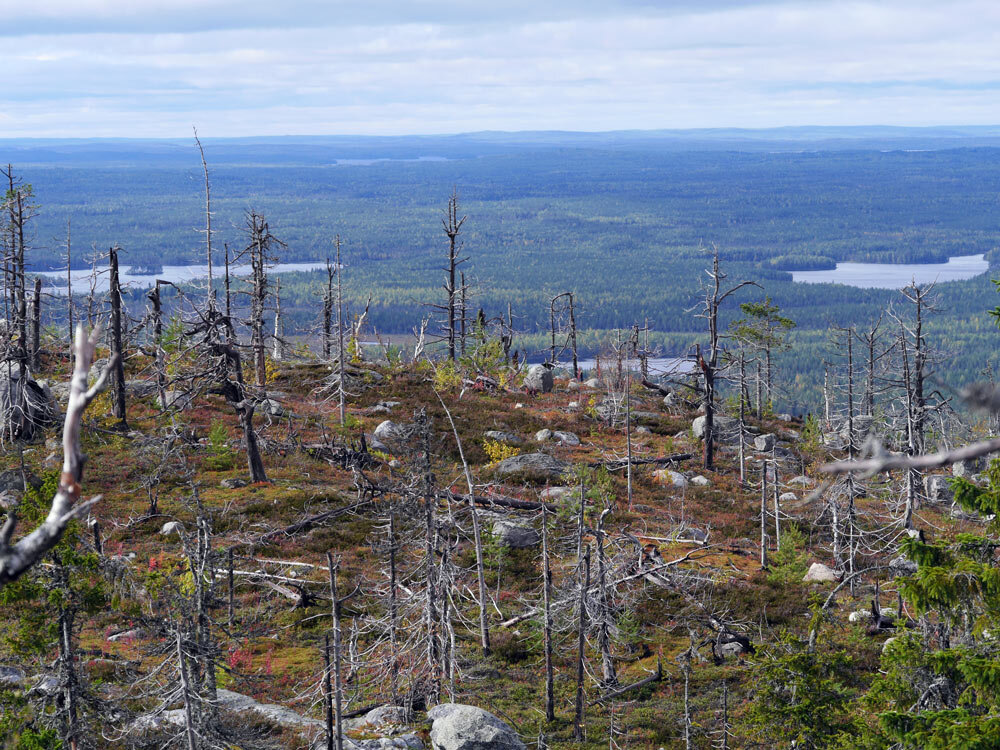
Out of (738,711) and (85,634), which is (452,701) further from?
(85,634)

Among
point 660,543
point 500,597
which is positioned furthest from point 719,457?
point 500,597

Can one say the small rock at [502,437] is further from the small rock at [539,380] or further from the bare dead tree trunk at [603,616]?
the bare dead tree trunk at [603,616]

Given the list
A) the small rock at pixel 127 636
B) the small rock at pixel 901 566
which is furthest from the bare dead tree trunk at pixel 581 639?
the small rock at pixel 901 566

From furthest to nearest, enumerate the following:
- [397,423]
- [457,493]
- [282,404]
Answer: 1. [282,404]
2. [397,423]
3. [457,493]

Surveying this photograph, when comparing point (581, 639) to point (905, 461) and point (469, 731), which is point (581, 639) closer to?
point (469, 731)

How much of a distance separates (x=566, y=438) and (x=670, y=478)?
5.69 m

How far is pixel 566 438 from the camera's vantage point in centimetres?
4022

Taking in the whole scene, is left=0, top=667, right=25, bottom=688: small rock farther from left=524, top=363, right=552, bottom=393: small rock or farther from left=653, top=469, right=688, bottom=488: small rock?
left=524, top=363, right=552, bottom=393: small rock

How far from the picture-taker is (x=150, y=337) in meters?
61.3

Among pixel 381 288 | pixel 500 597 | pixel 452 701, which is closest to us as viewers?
pixel 452 701

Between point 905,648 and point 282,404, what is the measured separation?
34.0 m

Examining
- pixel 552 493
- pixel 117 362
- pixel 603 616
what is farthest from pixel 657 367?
pixel 603 616

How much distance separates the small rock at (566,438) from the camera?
3983 cm

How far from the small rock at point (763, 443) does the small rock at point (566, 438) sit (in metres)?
9.95
